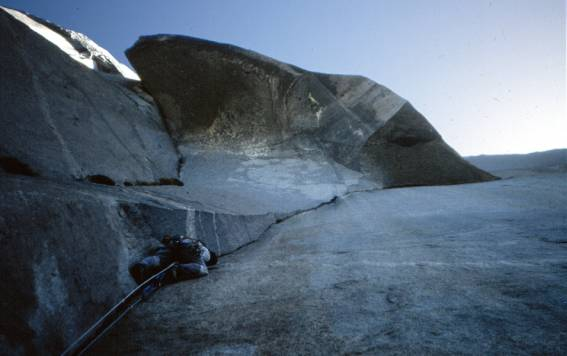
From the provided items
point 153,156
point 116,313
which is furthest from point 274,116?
point 116,313

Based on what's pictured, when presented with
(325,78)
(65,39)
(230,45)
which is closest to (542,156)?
(325,78)

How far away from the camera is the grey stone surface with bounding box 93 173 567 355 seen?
36.5 inches

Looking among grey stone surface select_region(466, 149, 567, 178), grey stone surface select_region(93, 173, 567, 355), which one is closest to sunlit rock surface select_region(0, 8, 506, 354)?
grey stone surface select_region(93, 173, 567, 355)

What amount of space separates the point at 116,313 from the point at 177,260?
0.54 meters

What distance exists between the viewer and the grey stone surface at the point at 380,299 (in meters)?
0.93

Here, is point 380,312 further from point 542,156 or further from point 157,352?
point 542,156

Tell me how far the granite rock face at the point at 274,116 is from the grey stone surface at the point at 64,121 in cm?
144

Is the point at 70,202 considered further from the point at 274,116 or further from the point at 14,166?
the point at 274,116

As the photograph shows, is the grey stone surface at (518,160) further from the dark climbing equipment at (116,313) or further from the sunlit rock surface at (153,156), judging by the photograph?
the dark climbing equipment at (116,313)

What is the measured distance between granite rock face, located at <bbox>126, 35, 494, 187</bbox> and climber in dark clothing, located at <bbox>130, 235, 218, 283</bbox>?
14.2ft

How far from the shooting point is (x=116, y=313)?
1333 mm

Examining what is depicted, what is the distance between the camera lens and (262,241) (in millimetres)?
2895

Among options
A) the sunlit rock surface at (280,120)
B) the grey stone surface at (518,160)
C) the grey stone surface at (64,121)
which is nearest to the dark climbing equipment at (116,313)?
the grey stone surface at (64,121)

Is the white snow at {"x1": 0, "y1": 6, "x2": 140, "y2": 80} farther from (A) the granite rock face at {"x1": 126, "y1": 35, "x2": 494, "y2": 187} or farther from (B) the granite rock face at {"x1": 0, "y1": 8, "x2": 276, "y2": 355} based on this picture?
(B) the granite rock face at {"x1": 0, "y1": 8, "x2": 276, "y2": 355}
